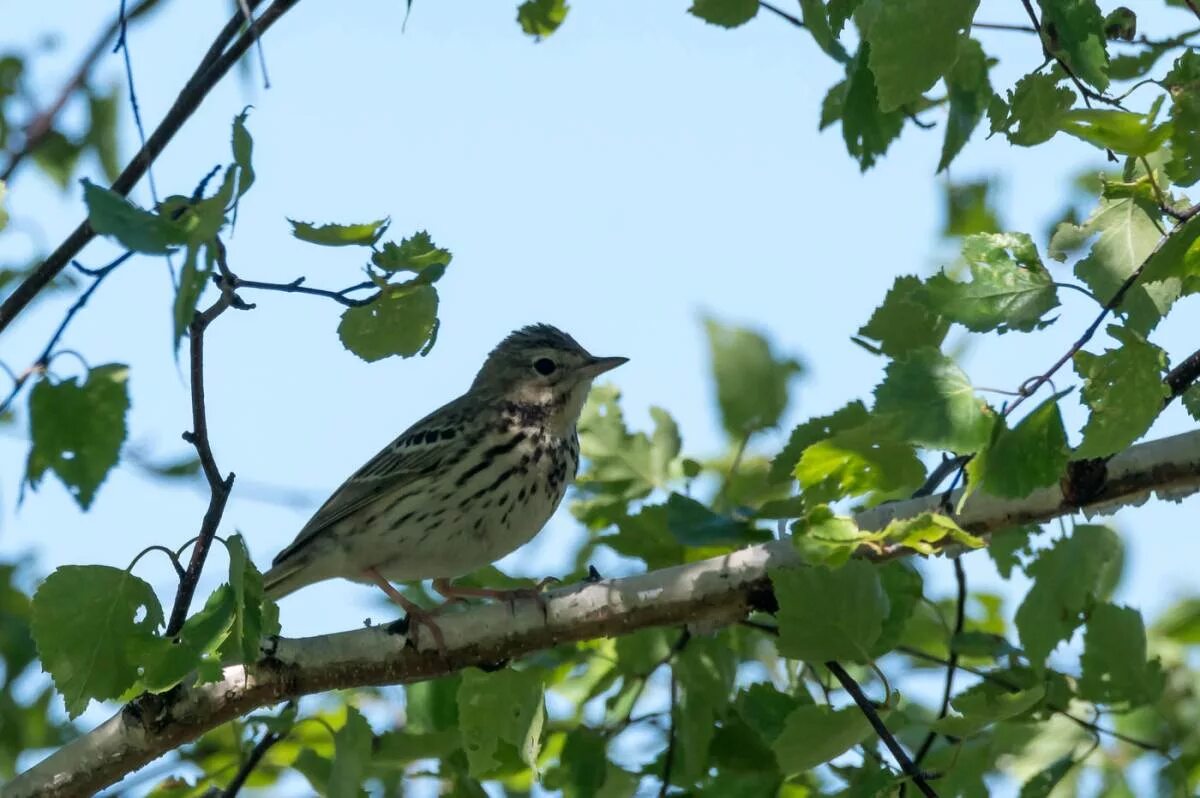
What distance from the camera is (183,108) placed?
4844 mm

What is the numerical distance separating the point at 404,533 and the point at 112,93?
95.2 inches

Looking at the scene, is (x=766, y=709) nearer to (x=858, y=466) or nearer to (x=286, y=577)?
(x=858, y=466)

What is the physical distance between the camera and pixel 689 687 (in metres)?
5.29

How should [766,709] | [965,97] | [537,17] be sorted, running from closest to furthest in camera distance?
[766,709]
[965,97]
[537,17]

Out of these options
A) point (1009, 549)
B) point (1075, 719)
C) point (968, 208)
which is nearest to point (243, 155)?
point (1075, 719)

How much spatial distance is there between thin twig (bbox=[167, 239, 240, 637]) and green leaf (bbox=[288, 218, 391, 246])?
0.22 meters

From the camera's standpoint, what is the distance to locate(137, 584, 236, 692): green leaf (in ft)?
12.3

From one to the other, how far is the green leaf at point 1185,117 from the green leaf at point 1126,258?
112 millimetres

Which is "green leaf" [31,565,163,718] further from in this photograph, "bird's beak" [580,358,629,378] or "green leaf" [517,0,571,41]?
"bird's beak" [580,358,629,378]

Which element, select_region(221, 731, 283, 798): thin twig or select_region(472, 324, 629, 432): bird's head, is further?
select_region(472, 324, 629, 432): bird's head

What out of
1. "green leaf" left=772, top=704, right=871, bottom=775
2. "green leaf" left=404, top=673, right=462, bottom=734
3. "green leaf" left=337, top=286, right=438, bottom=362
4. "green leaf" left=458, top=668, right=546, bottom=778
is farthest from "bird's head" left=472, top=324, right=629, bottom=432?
"green leaf" left=337, top=286, right=438, bottom=362

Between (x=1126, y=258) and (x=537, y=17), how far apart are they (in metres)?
2.76

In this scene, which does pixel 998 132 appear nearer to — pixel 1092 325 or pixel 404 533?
pixel 1092 325

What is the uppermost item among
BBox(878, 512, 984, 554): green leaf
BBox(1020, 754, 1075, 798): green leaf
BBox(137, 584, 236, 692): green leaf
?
BBox(137, 584, 236, 692): green leaf
